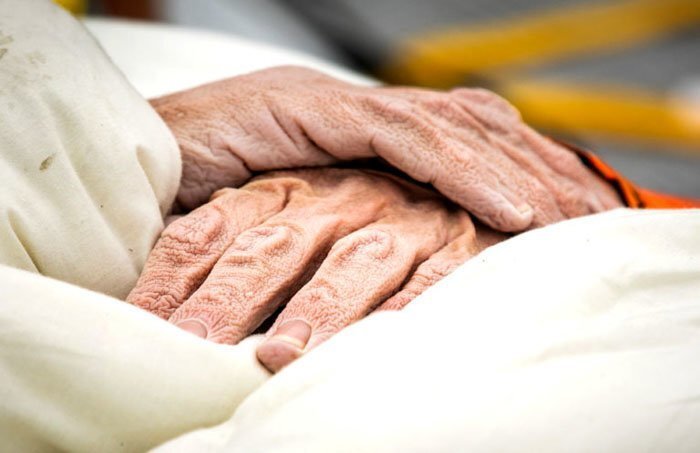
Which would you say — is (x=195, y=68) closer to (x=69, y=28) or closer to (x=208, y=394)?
(x=69, y=28)

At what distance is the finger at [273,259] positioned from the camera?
694 millimetres

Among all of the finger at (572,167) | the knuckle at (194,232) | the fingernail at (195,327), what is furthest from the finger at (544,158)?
the fingernail at (195,327)

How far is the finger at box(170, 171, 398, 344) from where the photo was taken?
2.28 ft

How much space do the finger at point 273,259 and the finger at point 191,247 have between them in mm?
19

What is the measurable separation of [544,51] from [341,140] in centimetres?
285

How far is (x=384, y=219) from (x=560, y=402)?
1.11 ft

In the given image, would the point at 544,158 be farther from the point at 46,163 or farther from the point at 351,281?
the point at 46,163

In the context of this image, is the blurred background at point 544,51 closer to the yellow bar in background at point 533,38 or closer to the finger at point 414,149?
the yellow bar in background at point 533,38

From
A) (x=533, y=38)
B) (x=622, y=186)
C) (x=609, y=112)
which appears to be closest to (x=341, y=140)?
(x=622, y=186)

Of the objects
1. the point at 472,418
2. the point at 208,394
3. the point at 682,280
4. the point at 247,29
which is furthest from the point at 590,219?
the point at 247,29

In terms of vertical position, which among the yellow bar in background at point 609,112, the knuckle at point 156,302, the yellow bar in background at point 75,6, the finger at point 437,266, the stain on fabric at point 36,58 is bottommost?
the yellow bar in background at point 609,112

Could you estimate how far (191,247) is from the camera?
0.77m

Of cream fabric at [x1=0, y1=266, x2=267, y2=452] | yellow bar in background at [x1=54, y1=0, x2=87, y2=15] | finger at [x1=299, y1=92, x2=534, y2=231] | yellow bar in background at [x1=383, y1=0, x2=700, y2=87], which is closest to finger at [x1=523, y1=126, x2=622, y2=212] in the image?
finger at [x1=299, y1=92, x2=534, y2=231]

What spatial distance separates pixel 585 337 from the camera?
0.64m
